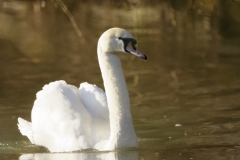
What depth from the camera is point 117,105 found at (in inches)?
321

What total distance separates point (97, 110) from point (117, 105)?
653 mm

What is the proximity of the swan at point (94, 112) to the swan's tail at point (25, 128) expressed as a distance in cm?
1

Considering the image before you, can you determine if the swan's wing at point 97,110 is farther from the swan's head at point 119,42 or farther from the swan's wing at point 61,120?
the swan's head at point 119,42

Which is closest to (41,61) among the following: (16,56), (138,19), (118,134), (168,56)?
(16,56)

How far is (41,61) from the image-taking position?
48.4ft

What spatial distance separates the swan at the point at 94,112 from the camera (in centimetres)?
805

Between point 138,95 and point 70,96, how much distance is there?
8.95ft

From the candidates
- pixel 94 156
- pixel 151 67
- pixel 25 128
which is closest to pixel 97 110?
pixel 94 156

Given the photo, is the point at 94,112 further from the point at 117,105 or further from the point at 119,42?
the point at 119,42

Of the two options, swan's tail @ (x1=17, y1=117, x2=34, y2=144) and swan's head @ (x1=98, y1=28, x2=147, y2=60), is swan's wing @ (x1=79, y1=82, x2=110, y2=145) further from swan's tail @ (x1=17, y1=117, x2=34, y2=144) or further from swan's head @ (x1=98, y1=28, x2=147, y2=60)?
swan's head @ (x1=98, y1=28, x2=147, y2=60)

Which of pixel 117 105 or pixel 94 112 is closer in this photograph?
pixel 117 105

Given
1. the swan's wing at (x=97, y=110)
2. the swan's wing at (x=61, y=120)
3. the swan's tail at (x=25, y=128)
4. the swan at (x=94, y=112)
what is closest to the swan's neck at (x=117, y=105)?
the swan at (x=94, y=112)

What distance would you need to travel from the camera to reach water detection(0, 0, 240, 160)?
8836 millimetres

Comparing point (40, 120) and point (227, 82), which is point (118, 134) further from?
point (227, 82)
